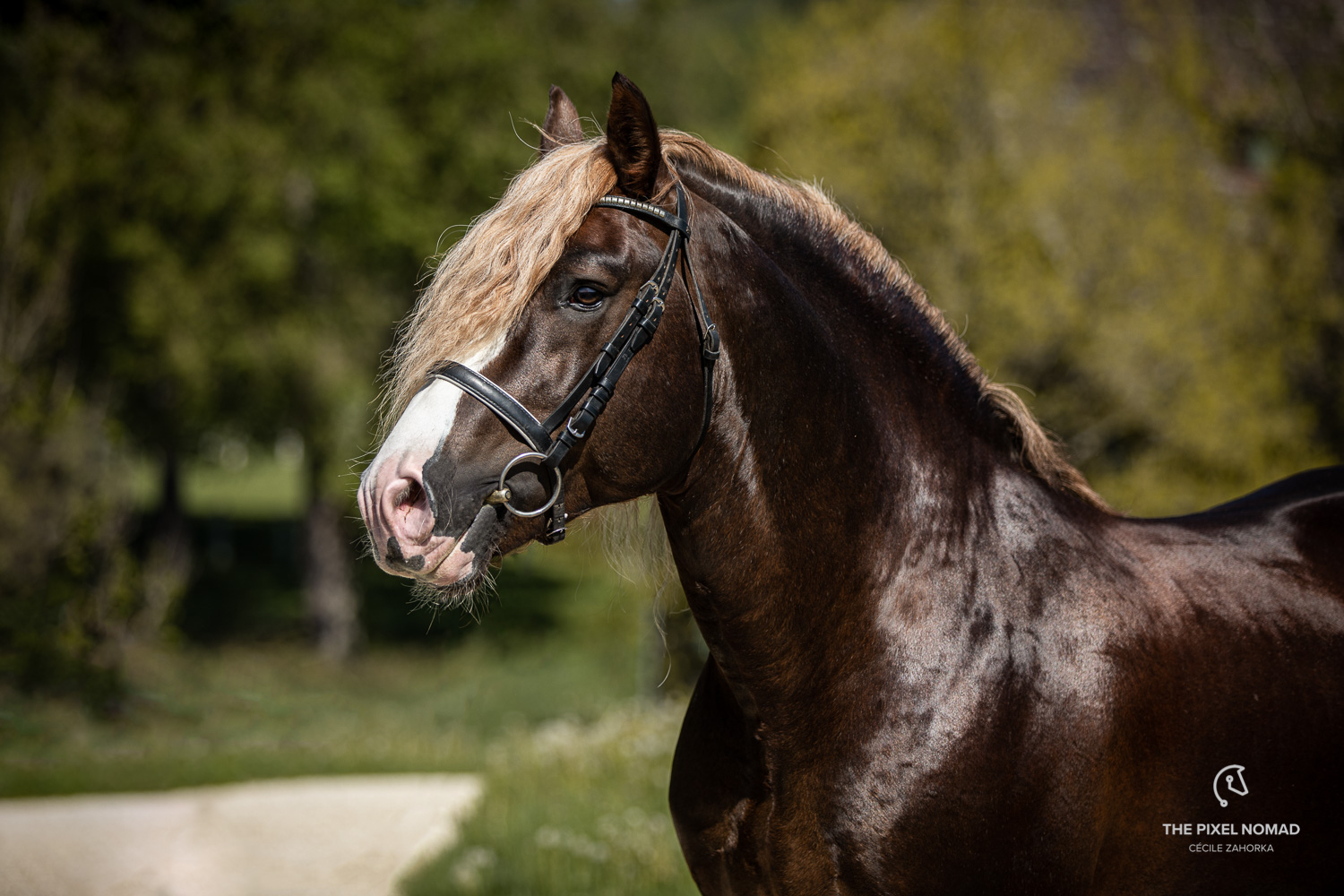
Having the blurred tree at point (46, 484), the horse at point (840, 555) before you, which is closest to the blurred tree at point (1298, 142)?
the horse at point (840, 555)

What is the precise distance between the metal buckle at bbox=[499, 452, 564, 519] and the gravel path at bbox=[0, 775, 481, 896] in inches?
171

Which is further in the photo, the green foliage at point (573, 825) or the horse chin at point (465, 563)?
the green foliage at point (573, 825)

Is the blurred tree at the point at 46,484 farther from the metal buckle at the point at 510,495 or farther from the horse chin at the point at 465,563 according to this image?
the metal buckle at the point at 510,495

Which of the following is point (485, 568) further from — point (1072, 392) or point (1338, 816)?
point (1072, 392)

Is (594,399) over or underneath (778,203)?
underneath

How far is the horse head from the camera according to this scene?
1.67 meters

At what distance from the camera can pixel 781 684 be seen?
6.47 feet

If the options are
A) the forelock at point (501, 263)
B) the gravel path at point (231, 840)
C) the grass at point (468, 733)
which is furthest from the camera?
the gravel path at point (231, 840)

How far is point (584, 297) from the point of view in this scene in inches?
71.1

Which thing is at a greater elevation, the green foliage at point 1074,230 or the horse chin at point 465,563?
the green foliage at point 1074,230

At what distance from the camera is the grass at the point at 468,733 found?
485 centimetres

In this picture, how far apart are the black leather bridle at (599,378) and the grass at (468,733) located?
779 mm

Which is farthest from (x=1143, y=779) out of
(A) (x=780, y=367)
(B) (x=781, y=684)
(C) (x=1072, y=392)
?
(C) (x=1072, y=392)

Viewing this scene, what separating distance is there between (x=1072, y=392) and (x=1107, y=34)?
7.80m
